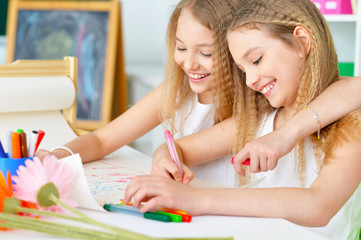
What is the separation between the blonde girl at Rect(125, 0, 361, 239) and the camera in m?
0.86

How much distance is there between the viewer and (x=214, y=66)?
4.11ft

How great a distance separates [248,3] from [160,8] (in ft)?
7.69

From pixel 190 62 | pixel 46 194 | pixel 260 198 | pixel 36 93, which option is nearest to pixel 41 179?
pixel 46 194

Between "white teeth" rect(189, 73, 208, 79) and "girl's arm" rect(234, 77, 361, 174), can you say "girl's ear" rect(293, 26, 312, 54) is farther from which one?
"white teeth" rect(189, 73, 208, 79)

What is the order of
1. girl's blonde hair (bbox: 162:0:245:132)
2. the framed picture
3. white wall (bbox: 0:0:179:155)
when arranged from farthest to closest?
white wall (bbox: 0:0:179:155), the framed picture, girl's blonde hair (bbox: 162:0:245:132)

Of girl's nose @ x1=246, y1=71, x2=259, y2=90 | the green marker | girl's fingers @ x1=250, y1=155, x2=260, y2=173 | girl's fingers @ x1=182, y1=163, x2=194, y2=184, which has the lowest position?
girl's fingers @ x1=182, y1=163, x2=194, y2=184

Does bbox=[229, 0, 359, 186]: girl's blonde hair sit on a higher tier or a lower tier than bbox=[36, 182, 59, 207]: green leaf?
higher

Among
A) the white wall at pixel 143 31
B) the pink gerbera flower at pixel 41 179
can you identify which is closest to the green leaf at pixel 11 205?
the pink gerbera flower at pixel 41 179

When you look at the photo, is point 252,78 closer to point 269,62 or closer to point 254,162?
point 269,62

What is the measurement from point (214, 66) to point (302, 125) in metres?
0.32

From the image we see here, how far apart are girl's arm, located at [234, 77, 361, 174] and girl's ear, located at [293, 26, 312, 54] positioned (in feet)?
0.29

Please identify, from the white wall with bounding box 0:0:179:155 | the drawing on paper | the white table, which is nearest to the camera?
the white table

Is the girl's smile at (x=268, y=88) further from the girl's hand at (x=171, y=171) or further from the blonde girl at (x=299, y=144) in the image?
the girl's hand at (x=171, y=171)

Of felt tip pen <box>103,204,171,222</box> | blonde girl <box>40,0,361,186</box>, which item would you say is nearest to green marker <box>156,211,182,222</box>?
felt tip pen <box>103,204,171,222</box>
